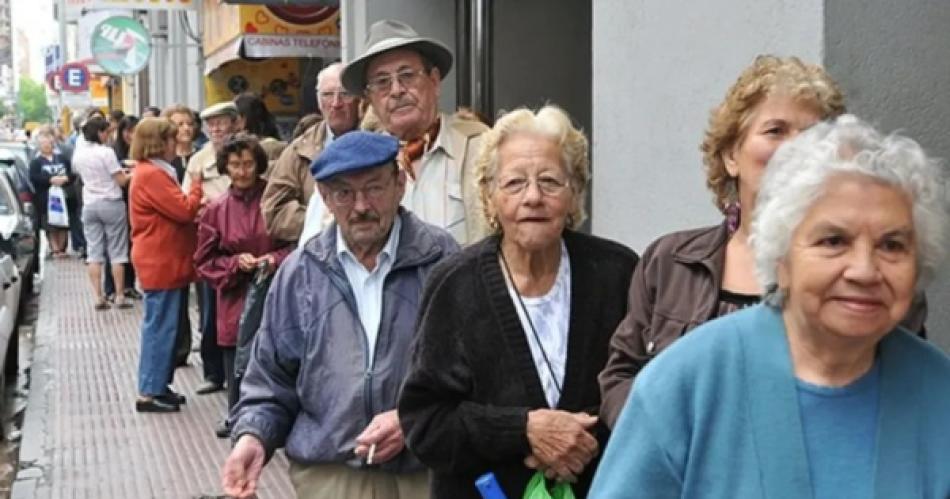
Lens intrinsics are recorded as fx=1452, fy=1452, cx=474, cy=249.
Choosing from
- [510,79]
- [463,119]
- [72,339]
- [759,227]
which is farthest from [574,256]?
[72,339]

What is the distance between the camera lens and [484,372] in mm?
3650

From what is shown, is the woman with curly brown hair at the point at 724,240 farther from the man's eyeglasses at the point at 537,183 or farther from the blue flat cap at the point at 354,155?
the blue flat cap at the point at 354,155

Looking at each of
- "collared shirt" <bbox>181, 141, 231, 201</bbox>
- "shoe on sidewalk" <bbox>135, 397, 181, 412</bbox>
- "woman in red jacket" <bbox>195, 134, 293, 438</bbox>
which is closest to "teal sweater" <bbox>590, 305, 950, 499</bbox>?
"woman in red jacket" <bbox>195, 134, 293, 438</bbox>

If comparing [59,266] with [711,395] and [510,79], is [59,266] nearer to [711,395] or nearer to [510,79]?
[510,79]

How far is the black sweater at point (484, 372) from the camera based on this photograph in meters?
3.62

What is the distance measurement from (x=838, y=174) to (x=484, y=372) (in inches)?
55.4

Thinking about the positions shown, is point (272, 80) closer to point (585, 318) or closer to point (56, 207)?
point (56, 207)

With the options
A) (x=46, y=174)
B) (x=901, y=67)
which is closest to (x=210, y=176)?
→ (x=901, y=67)

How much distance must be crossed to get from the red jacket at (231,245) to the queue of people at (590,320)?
3.39 m

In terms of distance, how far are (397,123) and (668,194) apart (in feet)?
3.38

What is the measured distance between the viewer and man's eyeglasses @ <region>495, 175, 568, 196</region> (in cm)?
371

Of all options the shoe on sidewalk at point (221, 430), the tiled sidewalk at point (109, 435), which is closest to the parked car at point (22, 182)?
the tiled sidewalk at point (109, 435)

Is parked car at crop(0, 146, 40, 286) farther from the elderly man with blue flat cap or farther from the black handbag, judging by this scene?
the elderly man with blue flat cap

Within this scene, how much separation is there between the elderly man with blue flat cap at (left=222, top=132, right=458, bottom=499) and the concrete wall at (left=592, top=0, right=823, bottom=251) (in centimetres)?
123
